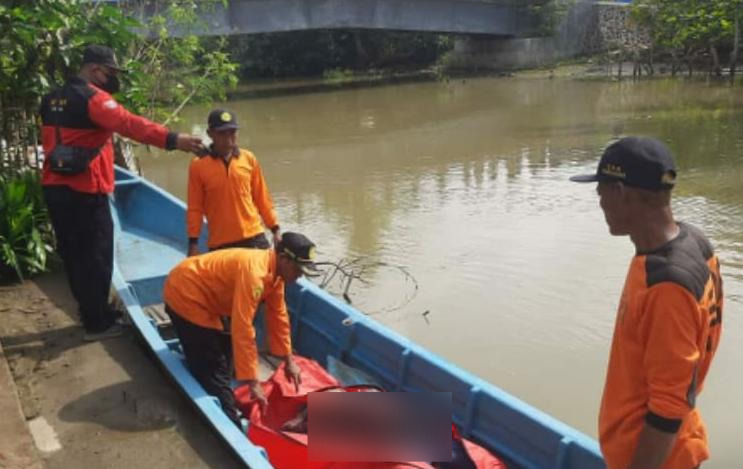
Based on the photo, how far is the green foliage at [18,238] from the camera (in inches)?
206

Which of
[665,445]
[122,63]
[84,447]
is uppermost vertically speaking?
[122,63]

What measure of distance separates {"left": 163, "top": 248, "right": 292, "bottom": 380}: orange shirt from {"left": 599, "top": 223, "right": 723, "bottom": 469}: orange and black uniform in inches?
66.4

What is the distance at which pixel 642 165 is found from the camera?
1832mm

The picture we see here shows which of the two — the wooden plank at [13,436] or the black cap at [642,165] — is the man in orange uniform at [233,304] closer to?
the wooden plank at [13,436]

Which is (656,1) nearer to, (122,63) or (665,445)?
(122,63)

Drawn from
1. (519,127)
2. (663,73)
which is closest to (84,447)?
(519,127)

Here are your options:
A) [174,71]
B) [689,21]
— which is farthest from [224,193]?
[689,21]

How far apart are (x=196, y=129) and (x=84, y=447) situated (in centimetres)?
1487

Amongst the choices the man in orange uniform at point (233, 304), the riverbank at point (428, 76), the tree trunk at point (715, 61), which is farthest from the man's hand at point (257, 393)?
the tree trunk at point (715, 61)

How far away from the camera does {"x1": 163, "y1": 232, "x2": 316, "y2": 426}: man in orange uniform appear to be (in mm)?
3250

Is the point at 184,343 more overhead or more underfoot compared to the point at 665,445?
more underfoot

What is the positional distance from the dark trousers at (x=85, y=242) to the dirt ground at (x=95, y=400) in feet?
0.83

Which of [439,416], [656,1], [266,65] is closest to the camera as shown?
[439,416]

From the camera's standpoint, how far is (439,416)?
122 inches
